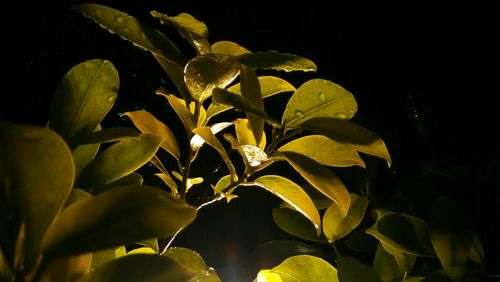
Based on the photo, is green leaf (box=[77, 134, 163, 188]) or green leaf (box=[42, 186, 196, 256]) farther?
green leaf (box=[77, 134, 163, 188])

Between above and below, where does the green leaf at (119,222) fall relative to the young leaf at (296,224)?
above

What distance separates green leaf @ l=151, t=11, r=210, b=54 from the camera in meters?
0.42

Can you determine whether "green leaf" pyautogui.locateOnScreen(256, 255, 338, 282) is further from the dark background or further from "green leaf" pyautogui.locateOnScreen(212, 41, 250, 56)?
the dark background

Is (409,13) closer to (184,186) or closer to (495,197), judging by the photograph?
(495,197)

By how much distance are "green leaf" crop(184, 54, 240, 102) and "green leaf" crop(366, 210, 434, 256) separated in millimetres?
239

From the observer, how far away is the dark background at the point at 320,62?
1097 mm

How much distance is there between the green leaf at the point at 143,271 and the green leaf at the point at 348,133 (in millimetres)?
191

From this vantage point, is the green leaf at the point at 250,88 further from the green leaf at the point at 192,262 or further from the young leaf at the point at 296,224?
the young leaf at the point at 296,224

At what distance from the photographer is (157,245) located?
499mm

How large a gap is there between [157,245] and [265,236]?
29.3 inches

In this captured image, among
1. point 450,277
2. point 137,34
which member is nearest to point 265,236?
point 450,277

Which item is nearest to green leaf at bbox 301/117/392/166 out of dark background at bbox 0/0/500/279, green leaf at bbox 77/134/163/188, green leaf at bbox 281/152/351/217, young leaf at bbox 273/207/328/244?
green leaf at bbox 281/152/351/217

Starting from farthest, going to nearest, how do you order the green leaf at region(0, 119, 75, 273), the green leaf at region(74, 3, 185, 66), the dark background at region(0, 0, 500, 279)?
the dark background at region(0, 0, 500, 279) → the green leaf at region(74, 3, 185, 66) → the green leaf at region(0, 119, 75, 273)

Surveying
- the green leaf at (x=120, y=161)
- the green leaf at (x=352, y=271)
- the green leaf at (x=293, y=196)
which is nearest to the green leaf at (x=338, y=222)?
the green leaf at (x=352, y=271)
